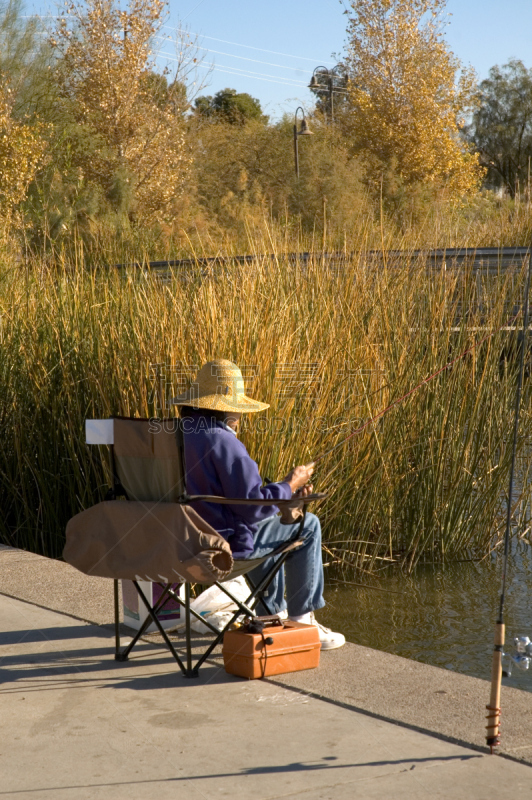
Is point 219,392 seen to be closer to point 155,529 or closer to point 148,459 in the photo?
point 148,459

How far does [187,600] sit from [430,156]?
82.1ft

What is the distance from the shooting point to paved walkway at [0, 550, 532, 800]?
8.36 feet

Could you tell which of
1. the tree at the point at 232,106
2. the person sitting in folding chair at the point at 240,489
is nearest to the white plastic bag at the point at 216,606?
the person sitting in folding chair at the point at 240,489

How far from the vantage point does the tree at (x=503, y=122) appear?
40219 millimetres

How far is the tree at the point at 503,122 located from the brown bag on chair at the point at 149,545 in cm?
3809

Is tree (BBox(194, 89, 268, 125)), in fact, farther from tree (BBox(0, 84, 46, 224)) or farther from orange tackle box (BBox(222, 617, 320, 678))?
orange tackle box (BBox(222, 617, 320, 678))

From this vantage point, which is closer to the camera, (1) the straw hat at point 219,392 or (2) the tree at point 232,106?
(1) the straw hat at point 219,392

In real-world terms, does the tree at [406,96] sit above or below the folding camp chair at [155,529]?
above

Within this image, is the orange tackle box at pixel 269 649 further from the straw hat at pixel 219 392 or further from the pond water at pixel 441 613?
the pond water at pixel 441 613

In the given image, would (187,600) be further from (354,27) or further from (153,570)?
(354,27)

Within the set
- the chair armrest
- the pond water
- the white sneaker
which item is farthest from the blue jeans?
the pond water

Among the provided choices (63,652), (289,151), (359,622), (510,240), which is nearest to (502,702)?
(63,652)

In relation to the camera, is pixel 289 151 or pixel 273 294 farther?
pixel 289 151

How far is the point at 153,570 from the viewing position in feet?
10.9
